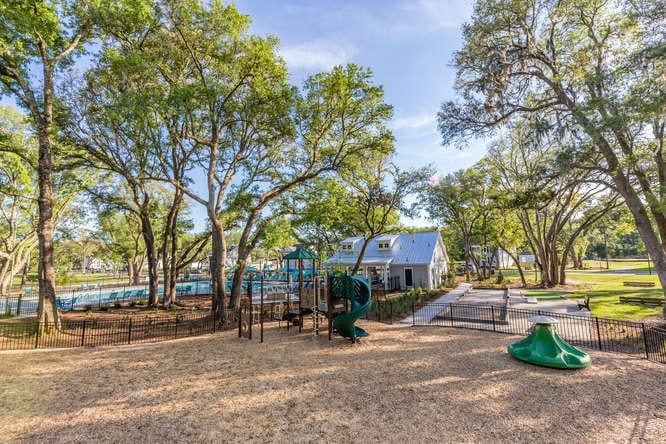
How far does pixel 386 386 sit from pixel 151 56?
1605 centimetres

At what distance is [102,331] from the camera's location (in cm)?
1378

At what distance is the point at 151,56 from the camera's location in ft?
42.5

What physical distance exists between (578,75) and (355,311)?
15.8 meters

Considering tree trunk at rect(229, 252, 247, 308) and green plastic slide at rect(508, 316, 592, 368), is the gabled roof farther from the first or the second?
green plastic slide at rect(508, 316, 592, 368)

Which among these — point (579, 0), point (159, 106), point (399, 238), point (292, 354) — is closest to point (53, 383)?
point (292, 354)

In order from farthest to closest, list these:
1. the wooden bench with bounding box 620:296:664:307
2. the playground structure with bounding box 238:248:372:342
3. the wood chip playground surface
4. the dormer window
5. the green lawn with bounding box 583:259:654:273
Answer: the green lawn with bounding box 583:259:654:273, the dormer window, the wooden bench with bounding box 620:296:664:307, the playground structure with bounding box 238:248:372:342, the wood chip playground surface

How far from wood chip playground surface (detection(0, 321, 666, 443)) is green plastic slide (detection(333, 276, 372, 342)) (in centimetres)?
116

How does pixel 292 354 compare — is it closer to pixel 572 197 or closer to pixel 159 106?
pixel 159 106

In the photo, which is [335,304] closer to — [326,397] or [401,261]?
[326,397]

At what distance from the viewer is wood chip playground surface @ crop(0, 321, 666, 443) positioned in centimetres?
548

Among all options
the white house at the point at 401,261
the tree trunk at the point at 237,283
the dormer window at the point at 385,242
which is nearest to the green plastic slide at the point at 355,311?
the tree trunk at the point at 237,283

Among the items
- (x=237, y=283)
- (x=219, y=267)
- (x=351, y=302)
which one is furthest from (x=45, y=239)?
(x=351, y=302)

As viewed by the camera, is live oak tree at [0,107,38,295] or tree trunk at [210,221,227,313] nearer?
tree trunk at [210,221,227,313]

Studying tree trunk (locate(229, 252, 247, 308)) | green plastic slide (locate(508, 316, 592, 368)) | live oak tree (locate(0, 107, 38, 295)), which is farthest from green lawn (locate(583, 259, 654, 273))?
live oak tree (locate(0, 107, 38, 295))
